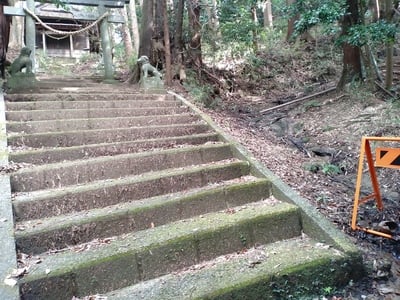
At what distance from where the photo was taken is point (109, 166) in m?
3.74

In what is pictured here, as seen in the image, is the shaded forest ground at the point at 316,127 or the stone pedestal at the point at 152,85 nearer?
the shaded forest ground at the point at 316,127

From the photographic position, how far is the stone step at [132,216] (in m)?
2.68

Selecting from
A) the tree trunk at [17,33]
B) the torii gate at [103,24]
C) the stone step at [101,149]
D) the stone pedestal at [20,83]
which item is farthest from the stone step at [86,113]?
the tree trunk at [17,33]

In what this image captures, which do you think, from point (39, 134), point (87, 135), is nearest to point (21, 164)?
point (39, 134)

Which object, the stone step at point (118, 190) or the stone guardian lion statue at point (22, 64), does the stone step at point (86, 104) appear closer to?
the stone guardian lion statue at point (22, 64)

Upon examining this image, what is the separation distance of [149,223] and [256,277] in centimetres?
110

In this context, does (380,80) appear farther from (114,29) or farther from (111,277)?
(114,29)

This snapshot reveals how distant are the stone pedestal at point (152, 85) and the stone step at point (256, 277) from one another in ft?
15.6

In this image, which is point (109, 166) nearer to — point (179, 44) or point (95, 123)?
point (95, 123)

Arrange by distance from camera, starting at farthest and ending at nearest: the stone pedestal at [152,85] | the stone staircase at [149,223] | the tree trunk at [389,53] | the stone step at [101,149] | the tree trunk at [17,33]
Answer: the tree trunk at [17,33] < the stone pedestal at [152,85] < the tree trunk at [389,53] < the stone step at [101,149] < the stone staircase at [149,223]

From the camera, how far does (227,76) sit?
10.3 m

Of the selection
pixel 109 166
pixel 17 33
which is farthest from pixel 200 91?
pixel 17 33

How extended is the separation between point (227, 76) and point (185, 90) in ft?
9.47

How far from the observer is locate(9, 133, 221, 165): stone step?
3723 millimetres
